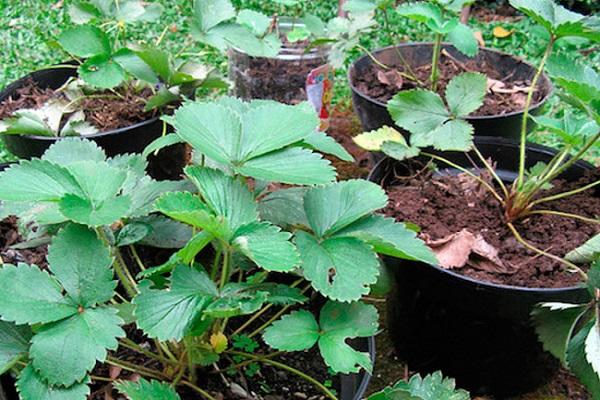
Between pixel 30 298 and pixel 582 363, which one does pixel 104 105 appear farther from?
pixel 582 363

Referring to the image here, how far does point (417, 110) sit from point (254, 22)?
47 cm

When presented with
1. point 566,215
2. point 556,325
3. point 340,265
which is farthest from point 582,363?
point 340,265

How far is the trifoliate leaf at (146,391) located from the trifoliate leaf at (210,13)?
82cm

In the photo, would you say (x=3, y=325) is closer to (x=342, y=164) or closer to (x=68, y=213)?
(x=68, y=213)

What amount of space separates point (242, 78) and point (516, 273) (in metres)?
0.92

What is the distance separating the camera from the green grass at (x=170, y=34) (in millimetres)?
2094

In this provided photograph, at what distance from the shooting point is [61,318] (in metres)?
0.59

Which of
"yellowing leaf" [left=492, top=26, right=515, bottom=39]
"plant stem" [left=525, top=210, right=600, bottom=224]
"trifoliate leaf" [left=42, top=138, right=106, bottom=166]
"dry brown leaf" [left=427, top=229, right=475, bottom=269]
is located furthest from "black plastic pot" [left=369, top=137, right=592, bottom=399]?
"yellowing leaf" [left=492, top=26, right=515, bottom=39]

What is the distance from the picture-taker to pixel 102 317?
0.60 meters

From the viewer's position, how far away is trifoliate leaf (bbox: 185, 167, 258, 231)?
24.1 inches

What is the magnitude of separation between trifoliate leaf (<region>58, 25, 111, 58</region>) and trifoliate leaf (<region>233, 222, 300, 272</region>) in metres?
0.71

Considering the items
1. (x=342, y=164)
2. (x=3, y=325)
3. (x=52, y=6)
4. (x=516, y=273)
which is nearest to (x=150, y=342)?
(x=3, y=325)

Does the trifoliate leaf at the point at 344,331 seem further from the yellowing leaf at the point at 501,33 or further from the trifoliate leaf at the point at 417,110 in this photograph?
the yellowing leaf at the point at 501,33

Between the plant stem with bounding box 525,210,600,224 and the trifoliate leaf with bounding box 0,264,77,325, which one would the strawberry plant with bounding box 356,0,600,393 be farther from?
the trifoliate leaf with bounding box 0,264,77,325
